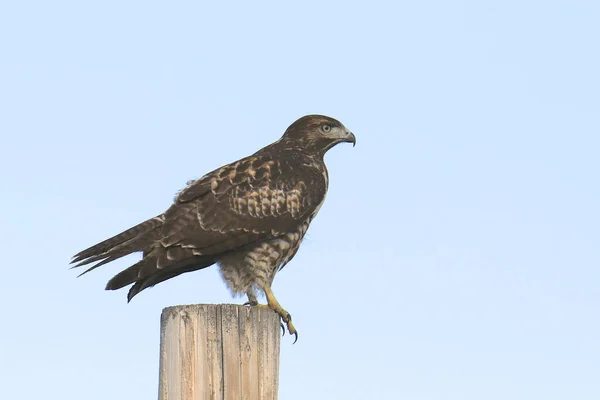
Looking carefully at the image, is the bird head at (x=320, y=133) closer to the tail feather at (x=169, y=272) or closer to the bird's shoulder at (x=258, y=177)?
the bird's shoulder at (x=258, y=177)

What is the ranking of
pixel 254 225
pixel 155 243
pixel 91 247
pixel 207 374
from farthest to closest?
pixel 254 225 → pixel 155 243 → pixel 91 247 → pixel 207 374

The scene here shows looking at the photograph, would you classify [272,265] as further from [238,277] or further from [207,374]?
[207,374]

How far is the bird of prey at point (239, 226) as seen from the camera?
6211 millimetres

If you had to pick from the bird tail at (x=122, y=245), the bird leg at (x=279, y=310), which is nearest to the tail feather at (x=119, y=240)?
the bird tail at (x=122, y=245)

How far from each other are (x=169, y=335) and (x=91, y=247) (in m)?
1.84

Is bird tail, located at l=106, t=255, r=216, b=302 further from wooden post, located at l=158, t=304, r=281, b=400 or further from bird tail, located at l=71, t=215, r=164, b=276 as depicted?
wooden post, located at l=158, t=304, r=281, b=400

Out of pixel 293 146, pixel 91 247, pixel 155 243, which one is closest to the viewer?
pixel 91 247

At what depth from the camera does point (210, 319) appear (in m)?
3.92

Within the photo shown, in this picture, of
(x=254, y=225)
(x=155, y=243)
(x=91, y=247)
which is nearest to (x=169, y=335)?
(x=91, y=247)

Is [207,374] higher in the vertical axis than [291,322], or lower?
lower

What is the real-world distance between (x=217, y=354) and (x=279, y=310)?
Answer: 2.57m

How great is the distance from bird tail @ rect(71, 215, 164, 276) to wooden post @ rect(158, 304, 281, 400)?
170cm

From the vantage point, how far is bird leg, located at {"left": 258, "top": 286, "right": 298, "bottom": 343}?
621cm

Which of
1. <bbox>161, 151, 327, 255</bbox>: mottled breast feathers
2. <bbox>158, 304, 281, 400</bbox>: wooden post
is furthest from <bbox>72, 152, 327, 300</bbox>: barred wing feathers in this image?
<bbox>158, 304, 281, 400</bbox>: wooden post
